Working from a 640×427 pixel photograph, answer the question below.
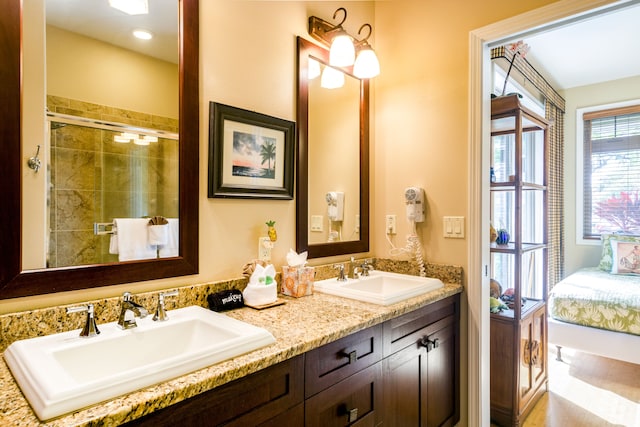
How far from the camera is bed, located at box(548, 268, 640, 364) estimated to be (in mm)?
2811

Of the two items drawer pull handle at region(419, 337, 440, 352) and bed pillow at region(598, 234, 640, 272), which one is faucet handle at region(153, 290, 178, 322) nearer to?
drawer pull handle at region(419, 337, 440, 352)

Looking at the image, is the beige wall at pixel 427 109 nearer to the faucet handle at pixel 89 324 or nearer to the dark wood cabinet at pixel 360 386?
the dark wood cabinet at pixel 360 386

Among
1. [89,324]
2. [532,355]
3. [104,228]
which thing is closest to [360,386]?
[89,324]

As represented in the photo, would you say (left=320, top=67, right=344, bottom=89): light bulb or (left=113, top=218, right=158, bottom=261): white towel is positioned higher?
(left=320, top=67, right=344, bottom=89): light bulb

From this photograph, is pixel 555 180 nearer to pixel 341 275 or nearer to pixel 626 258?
pixel 626 258

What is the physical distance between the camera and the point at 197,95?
1447 mm

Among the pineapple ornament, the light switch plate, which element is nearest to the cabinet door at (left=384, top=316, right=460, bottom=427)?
the light switch plate

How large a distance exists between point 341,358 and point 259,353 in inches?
14.4

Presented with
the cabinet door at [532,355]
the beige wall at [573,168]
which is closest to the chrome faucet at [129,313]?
the cabinet door at [532,355]

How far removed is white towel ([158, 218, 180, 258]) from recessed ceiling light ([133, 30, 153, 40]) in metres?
0.69

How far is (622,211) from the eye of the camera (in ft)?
14.4

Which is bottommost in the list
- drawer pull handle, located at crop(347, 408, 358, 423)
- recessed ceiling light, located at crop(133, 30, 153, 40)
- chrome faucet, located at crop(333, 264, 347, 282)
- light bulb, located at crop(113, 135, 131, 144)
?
drawer pull handle, located at crop(347, 408, 358, 423)

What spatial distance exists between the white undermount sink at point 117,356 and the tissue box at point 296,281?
1.41 feet

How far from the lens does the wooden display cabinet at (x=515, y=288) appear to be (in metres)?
2.21
